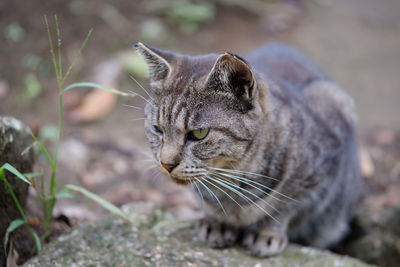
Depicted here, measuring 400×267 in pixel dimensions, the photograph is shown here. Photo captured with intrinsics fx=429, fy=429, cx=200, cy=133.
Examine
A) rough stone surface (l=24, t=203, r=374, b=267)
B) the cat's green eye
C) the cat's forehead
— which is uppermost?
the cat's forehead

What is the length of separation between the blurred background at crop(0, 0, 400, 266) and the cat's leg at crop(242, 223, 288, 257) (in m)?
1.11

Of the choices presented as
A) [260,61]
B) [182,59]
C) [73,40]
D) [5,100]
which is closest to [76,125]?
[5,100]

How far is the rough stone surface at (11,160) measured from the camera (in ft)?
6.91

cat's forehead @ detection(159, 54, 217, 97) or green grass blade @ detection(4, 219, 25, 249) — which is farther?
cat's forehead @ detection(159, 54, 217, 97)

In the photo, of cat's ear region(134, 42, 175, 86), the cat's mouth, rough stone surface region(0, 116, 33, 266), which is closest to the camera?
rough stone surface region(0, 116, 33, 266)

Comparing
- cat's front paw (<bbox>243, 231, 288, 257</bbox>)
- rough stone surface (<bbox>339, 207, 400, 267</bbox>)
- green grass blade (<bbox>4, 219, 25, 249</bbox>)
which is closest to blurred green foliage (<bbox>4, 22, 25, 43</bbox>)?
green grass blade (<bbox>4, 219, 25, 249</bbox>)

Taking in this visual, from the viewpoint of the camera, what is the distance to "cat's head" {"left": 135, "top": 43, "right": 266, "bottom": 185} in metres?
2.18

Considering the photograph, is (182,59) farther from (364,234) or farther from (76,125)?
(76,125)

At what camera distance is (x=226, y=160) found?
7.55 ft

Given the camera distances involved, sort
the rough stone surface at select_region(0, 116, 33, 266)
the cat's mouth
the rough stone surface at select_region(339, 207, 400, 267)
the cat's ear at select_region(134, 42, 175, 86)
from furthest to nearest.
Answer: the rough stone surface at select_region(339, 207, 400, 267) → the cat's ear at select_region(134, 42, 175, 86) → the cat's mouth → the rough stone surface at select_region(0, 116, 33, 266)

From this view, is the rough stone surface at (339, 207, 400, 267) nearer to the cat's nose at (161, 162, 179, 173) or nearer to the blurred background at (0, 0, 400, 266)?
the blurred background at (0, 0, 400, 266)

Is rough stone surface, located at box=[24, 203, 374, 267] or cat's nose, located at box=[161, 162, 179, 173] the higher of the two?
cat's nose, located at box=[161, 162, 179, 173]

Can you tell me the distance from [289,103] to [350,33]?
4.54 m

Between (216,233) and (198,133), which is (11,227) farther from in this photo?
(216,233)
